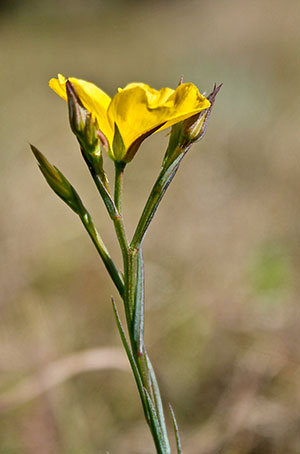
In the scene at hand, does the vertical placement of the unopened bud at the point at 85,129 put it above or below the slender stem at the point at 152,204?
above

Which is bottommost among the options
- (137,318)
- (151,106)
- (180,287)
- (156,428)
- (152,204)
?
(180,287)

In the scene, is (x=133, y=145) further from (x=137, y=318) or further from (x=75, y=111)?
(x=137, y=318)

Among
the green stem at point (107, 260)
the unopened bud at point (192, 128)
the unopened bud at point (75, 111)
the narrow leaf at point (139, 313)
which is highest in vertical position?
the unopened bud at point (75, 111)

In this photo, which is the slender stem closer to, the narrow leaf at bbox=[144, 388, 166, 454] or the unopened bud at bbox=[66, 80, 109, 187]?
the unopened bud at bbox=[66, 80, 109, 187]

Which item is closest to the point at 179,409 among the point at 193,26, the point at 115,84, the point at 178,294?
the point at 178,294

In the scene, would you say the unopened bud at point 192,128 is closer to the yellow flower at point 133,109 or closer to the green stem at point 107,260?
the yellow flower at point 133,109

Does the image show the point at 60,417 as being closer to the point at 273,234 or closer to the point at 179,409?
the point at 179,409

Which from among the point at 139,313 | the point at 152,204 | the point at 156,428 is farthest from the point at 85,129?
the point at 156,428

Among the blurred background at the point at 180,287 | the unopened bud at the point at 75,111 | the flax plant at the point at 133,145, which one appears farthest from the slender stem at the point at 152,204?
the blurred background at the point at 180,287
